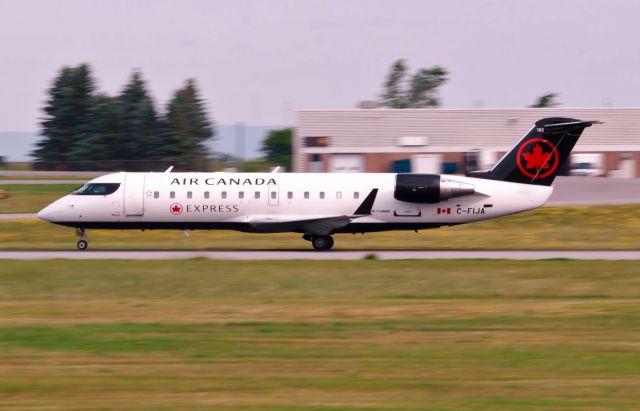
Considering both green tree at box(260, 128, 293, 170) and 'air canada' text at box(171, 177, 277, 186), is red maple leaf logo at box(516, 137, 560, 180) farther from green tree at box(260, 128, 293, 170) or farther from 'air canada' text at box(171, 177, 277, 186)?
green tree at box(260, 128, 293, 170)

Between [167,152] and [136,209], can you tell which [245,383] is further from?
[167,152]

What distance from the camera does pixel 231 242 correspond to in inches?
1690

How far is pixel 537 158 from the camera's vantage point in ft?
121

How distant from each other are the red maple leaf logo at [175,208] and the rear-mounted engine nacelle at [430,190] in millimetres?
7522

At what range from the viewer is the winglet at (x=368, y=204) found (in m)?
36.3

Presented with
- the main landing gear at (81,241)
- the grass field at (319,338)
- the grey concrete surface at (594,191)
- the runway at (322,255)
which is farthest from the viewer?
the grey concrete surface at (594,191)

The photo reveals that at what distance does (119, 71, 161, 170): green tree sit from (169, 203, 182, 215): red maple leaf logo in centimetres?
7263

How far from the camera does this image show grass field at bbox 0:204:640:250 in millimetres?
41562

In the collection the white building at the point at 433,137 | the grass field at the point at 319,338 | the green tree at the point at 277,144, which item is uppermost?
the green tree at the point at 277,144

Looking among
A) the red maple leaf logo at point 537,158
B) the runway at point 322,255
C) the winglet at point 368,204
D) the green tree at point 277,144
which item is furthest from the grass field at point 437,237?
the green tree at point 277,144

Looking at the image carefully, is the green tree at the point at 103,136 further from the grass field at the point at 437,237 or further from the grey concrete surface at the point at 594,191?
the grey concrete surface at the point at 594,191

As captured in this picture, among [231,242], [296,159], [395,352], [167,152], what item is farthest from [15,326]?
[167,152]

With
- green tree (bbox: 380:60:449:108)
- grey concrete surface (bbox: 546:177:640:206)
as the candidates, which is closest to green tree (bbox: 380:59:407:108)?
green tree (bbox: 380:60:449:108)

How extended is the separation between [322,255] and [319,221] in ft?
5.69
